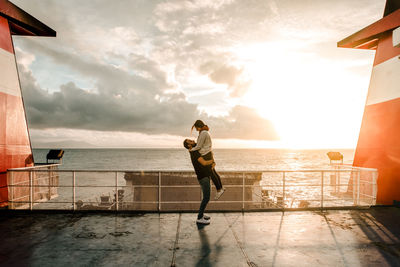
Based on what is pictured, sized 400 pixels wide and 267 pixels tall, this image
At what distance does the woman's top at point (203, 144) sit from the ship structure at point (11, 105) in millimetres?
5413

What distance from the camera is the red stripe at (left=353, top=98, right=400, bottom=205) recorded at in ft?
23.8

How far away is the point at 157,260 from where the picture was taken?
3336 mm

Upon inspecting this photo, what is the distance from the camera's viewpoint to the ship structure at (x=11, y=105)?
6707mm

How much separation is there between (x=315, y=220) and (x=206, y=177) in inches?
103

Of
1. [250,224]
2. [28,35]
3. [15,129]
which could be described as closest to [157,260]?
[250,224]

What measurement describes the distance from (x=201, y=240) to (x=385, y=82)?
304 inches

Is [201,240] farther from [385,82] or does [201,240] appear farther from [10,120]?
[385,82]

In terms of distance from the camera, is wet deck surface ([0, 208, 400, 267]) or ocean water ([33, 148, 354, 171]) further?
ocean water ([33, 148, 354, 171])

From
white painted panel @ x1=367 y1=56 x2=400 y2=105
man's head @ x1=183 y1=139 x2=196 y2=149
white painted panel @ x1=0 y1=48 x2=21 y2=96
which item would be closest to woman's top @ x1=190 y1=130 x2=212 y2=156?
man's head @ x1=183 y1=139 x2=196 y2=149

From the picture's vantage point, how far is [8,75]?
7.15m

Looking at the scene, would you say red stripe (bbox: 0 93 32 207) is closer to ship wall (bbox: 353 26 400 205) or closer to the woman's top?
the woman's top

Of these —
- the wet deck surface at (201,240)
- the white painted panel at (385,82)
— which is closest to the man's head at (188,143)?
the wet deck surface at (201,240)

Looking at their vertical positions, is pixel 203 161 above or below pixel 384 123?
below

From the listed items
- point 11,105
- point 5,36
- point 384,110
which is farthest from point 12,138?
point 384,110
